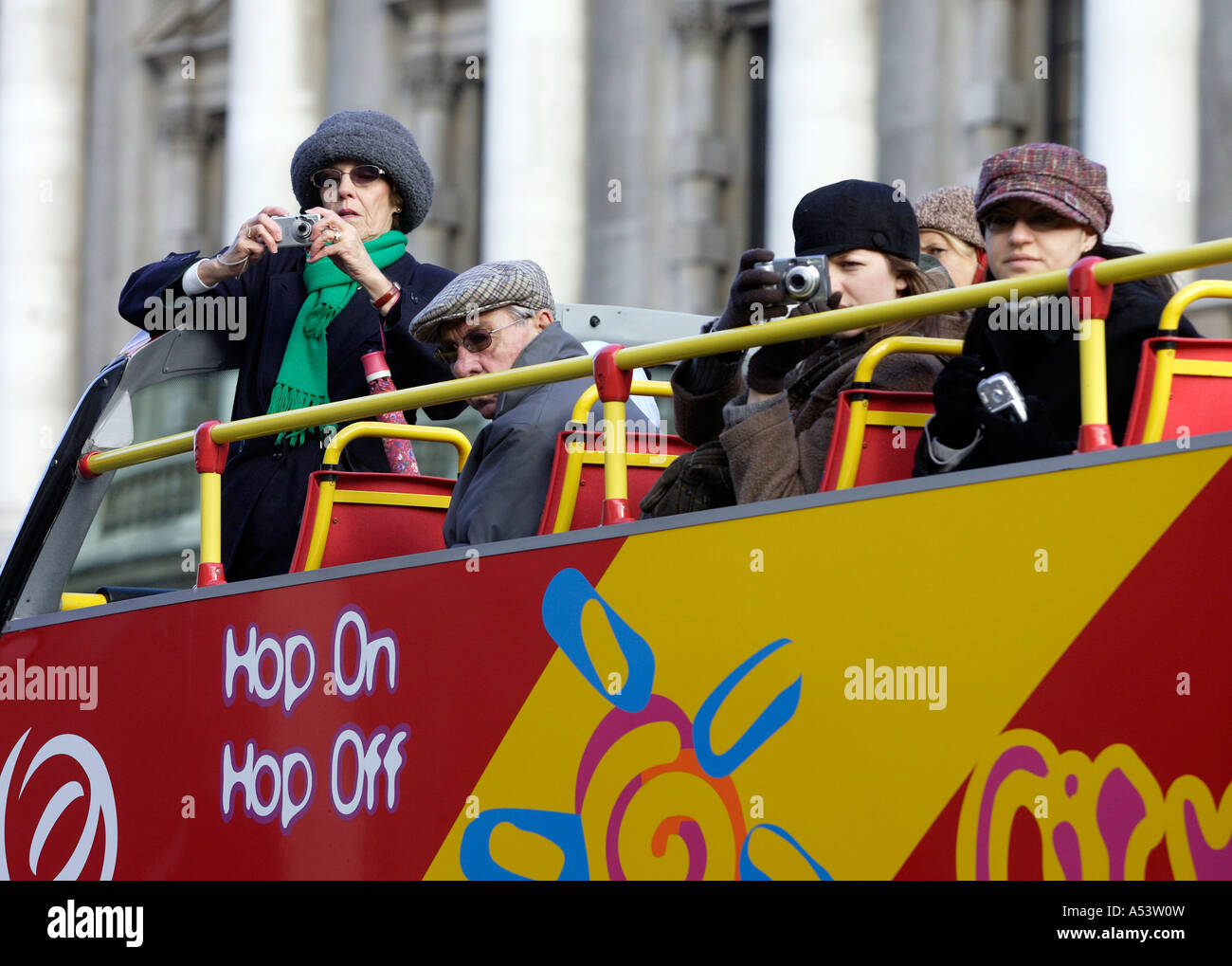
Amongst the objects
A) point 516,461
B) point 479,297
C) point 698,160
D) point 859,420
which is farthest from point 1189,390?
point 698,160

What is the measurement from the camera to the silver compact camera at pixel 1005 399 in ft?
12.4

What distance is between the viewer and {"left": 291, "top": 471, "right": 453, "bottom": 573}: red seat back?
5387mm

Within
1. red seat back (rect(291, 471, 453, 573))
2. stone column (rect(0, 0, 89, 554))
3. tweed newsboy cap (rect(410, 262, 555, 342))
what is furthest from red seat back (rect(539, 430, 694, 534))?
stone column (rect(0, 0, 89, 554))

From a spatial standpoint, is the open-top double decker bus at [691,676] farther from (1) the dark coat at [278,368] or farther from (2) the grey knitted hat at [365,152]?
(2) the grey knitted hat at [365,152]

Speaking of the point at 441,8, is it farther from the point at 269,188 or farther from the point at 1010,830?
the point at 1010,830

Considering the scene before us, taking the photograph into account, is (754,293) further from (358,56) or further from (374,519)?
(358,56)

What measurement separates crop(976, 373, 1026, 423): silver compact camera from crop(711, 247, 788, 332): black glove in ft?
2.07

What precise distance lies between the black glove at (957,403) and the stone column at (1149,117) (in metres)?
12.6

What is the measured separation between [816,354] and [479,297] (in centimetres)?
109

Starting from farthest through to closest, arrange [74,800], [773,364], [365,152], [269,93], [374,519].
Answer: [269,93] < [365,152] < [74,800] < [374,519] < [773,364]

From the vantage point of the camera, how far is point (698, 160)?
2173 centimetres

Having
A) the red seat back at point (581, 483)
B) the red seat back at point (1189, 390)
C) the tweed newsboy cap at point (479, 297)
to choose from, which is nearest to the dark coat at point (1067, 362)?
the red seat back at point (1189, 390)
